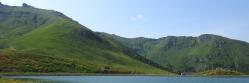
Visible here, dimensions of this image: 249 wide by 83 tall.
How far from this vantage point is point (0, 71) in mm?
198500
